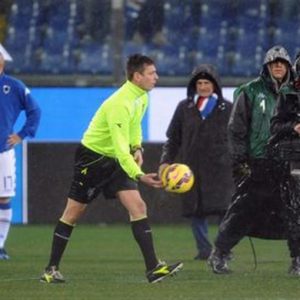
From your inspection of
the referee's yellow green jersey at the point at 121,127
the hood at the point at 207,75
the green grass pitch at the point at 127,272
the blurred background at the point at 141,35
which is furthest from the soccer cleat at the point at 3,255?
the blurred background at the point at 141,35

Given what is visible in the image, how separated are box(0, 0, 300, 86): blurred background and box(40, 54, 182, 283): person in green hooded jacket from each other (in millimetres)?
9120

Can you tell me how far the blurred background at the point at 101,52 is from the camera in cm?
2070

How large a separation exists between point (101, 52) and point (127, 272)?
8.67m

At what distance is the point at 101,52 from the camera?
21.5 meters

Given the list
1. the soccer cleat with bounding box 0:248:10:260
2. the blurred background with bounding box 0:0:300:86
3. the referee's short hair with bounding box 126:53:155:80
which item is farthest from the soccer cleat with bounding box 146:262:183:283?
the blurred background with bounding box 0:0:300:86

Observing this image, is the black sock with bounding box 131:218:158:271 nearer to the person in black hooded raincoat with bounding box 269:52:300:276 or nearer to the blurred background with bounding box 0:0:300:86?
the person in black hooded raincoat with bounding box 269:52:300:276

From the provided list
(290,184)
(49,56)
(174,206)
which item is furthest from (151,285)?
(49,56)

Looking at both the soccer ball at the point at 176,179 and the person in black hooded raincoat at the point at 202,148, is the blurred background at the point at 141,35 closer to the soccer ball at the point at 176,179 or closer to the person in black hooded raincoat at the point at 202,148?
the person in black hooded raincoat at the point at 202,148

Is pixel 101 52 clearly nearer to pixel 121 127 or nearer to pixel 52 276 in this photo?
pixel 52 276

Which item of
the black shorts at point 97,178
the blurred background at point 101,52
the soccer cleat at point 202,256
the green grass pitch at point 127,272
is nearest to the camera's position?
the green grass pitch at point 127,272

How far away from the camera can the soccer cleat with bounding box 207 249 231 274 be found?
13.1m

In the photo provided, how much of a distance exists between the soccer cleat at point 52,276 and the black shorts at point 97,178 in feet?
1.97

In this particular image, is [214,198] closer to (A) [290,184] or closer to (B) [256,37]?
(A) [290,184]

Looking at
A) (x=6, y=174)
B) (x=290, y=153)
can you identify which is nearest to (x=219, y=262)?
(x=290, y=153)
